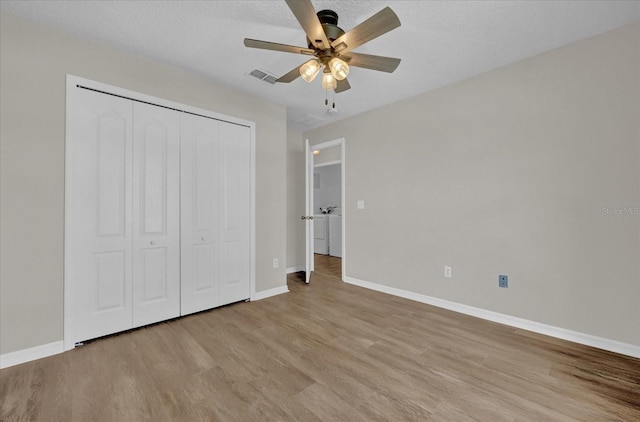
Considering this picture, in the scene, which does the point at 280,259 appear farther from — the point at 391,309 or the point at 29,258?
the point at 29,258

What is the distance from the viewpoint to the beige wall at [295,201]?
15.4 ft

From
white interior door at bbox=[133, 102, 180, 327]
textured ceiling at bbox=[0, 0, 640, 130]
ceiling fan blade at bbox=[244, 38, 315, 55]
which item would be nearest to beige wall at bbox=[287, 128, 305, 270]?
textured ceiling at bbox=[0, 0, 640, 130]

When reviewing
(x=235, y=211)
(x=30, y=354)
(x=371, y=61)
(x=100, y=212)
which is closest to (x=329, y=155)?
(x=235, y=211)

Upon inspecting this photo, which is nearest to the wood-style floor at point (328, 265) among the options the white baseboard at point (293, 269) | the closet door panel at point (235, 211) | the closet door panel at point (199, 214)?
the white baseboard at point (293, 269)

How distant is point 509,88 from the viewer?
2.59m

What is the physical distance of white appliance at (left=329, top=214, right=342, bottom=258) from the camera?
6207 mm

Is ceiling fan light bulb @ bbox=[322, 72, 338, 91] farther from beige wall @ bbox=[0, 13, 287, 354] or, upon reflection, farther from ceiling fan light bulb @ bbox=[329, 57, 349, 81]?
beige wall @ bbox=[0, 13, 287, 354]

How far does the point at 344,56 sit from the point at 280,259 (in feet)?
8.41

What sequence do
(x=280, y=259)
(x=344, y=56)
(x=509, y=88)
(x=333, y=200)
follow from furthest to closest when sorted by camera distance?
1. (x=333, y=200)
2. (x=280, y=259)
3. (x=509, y=88)
4. (x=344, y=56)

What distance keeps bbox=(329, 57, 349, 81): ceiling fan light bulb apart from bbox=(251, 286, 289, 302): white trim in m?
2.60

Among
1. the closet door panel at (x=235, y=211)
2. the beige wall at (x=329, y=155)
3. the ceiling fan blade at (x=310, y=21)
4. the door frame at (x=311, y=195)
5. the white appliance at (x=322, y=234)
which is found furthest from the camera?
the white appliance at (x=322, y=234)

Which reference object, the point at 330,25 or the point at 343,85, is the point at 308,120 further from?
the point at 330,25

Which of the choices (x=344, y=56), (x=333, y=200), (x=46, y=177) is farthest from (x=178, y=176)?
(x=333, y=200)

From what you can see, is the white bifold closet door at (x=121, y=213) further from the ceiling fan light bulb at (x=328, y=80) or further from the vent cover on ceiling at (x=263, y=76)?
the ceiling fan light bulb at (x=328, y=80)
